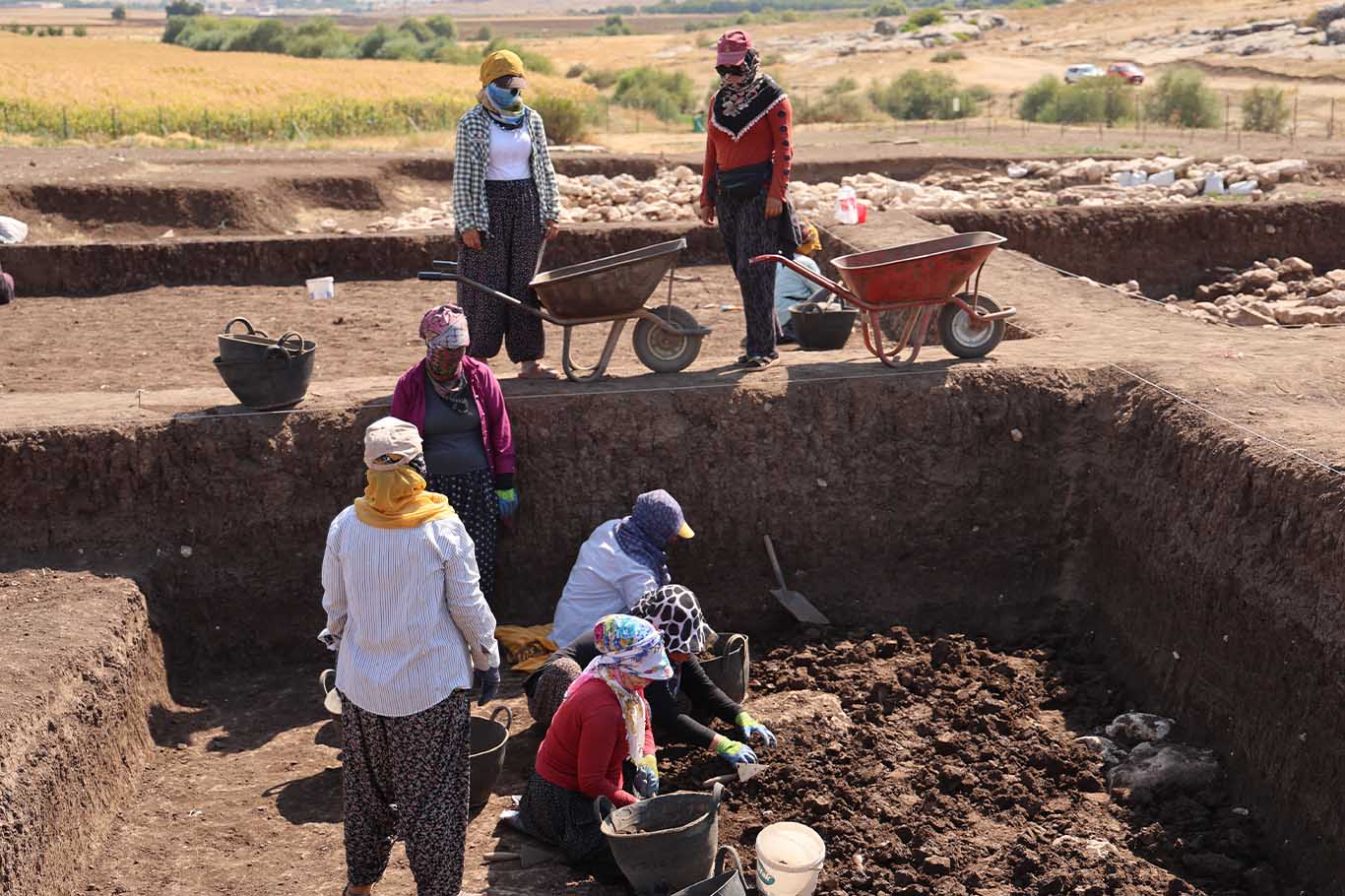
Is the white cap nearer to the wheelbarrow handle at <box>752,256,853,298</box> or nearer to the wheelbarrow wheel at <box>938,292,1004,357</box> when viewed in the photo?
the wheelbarrow handle at <box>752,256,853,298</box>

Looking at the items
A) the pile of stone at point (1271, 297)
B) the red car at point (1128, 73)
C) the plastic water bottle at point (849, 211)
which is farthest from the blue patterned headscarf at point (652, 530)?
the red car at point (1128, 73)

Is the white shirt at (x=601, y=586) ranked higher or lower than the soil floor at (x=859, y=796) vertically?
higher

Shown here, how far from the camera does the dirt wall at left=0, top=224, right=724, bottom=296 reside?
12.5 m

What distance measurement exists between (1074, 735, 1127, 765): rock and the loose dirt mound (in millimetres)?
65

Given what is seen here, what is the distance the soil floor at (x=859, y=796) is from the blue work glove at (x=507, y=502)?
2.74 feet

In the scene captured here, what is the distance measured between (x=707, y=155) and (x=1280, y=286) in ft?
23.3

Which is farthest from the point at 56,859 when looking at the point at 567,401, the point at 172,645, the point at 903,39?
the point at 903,39

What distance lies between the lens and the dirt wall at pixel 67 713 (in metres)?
4.75

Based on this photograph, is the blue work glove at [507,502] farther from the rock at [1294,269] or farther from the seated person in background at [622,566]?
the rock at [1294,269]

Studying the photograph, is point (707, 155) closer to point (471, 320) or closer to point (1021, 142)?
point (471, 320)

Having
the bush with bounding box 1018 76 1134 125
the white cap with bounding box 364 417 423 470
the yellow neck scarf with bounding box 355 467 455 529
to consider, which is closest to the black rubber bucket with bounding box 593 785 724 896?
the yellow neck scarf with bounding box 355 467 455 529

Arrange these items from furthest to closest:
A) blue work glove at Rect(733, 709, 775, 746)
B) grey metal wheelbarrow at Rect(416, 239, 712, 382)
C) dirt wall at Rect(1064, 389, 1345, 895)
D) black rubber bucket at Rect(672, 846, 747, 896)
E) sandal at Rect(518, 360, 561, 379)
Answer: sandal at Rect(518, 360, 561, 379), grey metal wheelbarrow at Rect(416, 239, 712, 382), blue work glove at Rect(733, 709, 775, 746), dirt wall at Rect(1064, 389, 1345, 895), black rubber bucket at Rect(672, 846, 747, 896)

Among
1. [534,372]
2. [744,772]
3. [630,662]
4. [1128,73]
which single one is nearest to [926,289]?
[534,372]

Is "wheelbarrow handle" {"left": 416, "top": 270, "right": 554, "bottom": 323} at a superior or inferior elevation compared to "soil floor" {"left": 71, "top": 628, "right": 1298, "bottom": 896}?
superior
